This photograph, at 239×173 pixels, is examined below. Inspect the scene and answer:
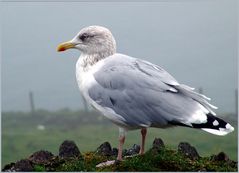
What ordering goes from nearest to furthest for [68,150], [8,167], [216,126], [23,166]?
Result: [216,126] < [23,166] < [8,167] < [68,150]

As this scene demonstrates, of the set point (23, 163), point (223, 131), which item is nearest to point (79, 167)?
point (23, 163)

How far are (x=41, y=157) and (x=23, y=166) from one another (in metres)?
0.47

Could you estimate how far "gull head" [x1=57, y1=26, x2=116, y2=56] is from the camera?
6.86 metres

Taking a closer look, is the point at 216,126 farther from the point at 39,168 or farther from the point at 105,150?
the point at 39,168

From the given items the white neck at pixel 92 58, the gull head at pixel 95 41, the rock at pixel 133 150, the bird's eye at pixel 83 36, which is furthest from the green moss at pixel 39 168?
the bird's eye at pixel 83 36

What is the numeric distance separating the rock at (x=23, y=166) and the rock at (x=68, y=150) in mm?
580

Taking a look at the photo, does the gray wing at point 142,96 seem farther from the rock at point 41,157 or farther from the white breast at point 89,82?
the rock at point 41,157

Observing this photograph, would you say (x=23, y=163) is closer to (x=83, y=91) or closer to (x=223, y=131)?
(x=83, y=91)

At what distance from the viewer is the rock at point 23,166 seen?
23.3ft

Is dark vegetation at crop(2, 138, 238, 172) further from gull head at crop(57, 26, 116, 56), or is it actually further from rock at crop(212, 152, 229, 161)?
gull head at crop(57, 26, 116, 56)

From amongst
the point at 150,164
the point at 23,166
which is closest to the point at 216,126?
the point at 150,164

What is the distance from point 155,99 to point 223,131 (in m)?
0.67

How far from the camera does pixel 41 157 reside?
756 cm

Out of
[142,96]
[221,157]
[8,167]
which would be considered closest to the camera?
[142,96]
